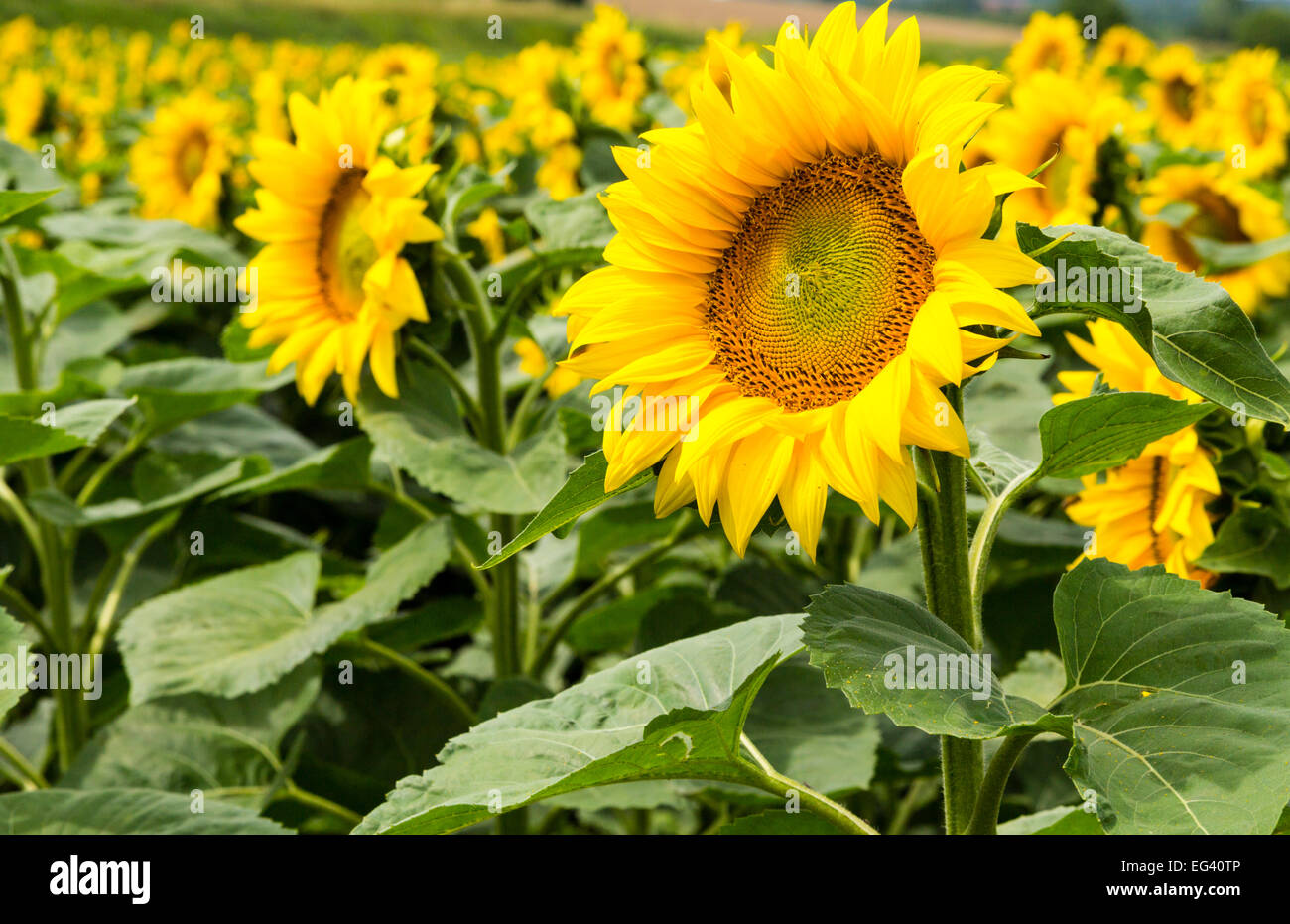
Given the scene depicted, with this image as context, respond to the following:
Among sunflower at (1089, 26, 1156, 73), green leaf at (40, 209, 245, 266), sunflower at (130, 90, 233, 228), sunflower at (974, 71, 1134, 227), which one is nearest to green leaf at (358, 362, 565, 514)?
green leaf at (40, 209, 245, 266)

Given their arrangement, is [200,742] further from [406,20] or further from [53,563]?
[406,20]

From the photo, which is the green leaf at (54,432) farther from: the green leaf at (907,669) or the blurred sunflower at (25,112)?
the blurred sunflower at (25,112)

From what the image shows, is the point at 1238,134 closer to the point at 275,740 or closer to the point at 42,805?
the point at 275,740

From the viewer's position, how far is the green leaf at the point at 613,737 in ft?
2.82

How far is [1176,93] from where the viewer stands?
361 cm

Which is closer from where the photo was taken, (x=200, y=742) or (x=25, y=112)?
(x=200, y=742)

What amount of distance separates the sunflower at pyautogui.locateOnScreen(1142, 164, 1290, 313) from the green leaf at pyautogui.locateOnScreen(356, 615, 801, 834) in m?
1.63

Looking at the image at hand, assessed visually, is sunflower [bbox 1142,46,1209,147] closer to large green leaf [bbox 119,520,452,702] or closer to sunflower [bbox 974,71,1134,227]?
sunflower [bbox 974,71,1134,227]

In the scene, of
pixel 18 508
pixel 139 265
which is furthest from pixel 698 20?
pixel 18 508

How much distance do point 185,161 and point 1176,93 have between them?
105 inches

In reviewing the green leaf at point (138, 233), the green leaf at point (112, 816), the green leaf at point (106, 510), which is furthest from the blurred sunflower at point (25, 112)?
the green leaf at point (112, 816)

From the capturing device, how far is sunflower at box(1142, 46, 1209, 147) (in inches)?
139

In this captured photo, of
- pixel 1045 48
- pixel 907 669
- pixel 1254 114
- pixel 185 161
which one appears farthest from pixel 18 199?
pixel 1045 48

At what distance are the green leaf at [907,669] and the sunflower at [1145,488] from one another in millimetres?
346
